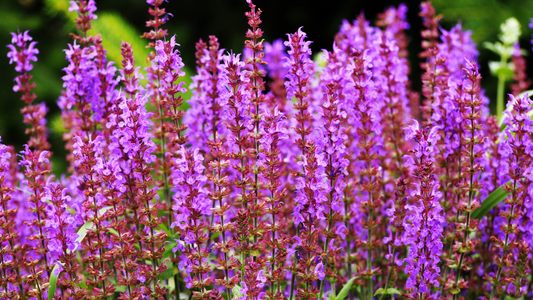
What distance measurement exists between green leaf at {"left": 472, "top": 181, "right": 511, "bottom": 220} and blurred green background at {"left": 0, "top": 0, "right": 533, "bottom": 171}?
339cm

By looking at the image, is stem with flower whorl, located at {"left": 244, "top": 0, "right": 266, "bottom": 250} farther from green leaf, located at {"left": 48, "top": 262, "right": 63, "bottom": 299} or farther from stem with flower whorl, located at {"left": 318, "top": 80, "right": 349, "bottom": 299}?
green leaf, located at {"left": 48, "top": 262, "right": 63, "bottom": 299}

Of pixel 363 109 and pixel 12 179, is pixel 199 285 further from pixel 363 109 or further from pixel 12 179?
pixel 12 179

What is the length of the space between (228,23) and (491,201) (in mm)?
4631

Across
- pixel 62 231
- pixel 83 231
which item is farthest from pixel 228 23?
A: pixel 62 231

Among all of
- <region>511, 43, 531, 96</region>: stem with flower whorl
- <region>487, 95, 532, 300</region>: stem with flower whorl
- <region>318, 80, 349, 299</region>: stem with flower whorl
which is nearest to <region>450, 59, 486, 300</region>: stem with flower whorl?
<region>487, 95, 532, 300</region>: stem with flower whorl

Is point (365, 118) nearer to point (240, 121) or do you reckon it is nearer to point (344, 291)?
point (240, 121)

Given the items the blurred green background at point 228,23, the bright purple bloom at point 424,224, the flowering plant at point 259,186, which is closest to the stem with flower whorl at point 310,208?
the flowering plant at point 259,186

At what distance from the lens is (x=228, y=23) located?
21.5ft

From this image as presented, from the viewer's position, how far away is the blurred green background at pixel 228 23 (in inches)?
222

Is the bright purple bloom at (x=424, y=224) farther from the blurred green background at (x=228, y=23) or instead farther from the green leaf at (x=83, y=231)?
the blurred green background at (x=228, y=23)

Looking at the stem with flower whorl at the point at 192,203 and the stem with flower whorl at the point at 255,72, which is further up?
the stem with flower whorl at the point at 255,72

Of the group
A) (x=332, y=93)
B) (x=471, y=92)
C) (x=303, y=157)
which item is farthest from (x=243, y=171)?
(x=471, y=92)

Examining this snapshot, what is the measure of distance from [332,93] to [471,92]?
67 cm

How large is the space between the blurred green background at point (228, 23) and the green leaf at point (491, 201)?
339 centimetres
